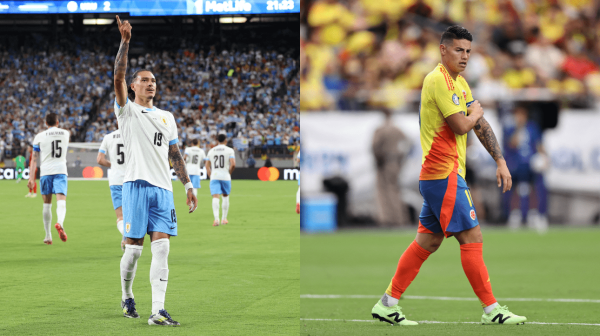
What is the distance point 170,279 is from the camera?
763 centimetres

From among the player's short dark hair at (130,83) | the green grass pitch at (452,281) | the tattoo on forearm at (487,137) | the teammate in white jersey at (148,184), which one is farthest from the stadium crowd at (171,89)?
the tattoo on forearm at (487,137)

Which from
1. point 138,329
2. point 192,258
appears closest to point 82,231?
point 192,258

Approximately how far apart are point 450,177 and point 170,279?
13.2 ft

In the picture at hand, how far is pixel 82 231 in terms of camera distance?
43.4 feet

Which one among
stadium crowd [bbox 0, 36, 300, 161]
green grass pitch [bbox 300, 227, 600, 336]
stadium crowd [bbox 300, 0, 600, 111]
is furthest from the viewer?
stadium crowd [bbox 0, 36, 300, 161]

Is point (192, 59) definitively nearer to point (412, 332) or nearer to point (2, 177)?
A: point (2, 177)

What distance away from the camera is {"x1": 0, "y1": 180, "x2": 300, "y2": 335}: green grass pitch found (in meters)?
5.27

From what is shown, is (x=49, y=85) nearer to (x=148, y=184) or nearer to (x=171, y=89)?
(x=171, y=89)

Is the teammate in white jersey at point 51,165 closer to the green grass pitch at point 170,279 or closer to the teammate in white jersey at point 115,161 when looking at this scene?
the green grass pitch at point 170,279

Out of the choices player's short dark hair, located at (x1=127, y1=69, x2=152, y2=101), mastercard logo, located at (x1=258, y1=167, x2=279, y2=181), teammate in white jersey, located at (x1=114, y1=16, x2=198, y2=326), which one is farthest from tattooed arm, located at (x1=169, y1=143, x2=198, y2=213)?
mastercard logo, located at (x1=258, y1=167, x2=279, y2=181)

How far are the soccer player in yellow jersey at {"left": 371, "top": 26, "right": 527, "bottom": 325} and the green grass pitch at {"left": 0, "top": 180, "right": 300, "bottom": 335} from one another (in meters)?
1.05

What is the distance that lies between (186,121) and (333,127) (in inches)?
899

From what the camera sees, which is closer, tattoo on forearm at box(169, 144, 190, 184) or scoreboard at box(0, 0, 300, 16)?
tattoo on forearm at box(169, 144, 190, 184)

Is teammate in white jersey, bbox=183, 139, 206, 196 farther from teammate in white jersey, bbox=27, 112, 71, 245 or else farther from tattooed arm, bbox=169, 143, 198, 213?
tattooed arm, bbox=169, 143, 198, 213
